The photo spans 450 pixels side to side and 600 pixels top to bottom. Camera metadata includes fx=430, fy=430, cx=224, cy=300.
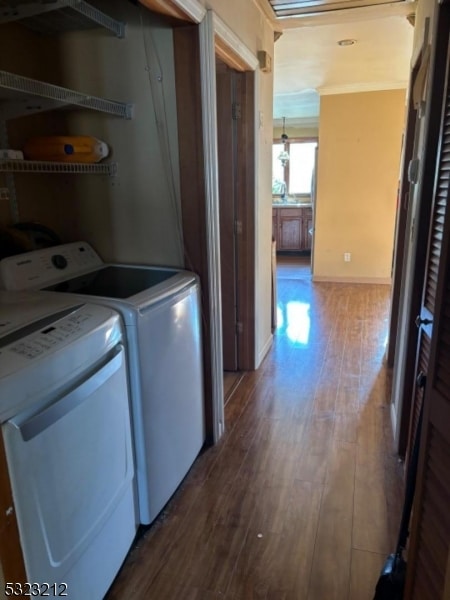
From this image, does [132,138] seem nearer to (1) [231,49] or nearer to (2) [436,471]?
(1) [231,49]

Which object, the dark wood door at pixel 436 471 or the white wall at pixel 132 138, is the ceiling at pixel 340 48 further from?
the dark wood door at pixel 436 471

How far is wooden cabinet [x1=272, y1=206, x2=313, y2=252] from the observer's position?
7473mm

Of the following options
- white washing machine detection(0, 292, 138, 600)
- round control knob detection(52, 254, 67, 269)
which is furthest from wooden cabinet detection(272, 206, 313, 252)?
white washing machine detection(0, 292, 138, 600)

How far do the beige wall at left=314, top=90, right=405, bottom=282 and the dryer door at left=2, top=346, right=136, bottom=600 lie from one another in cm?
462

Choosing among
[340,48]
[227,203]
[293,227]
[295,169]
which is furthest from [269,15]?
[295,169]

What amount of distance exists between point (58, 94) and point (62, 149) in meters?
0.24

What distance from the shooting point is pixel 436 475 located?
98cm

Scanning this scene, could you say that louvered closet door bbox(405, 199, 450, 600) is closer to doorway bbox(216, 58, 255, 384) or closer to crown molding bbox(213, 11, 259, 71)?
crown molding bbox(213, 11, 259, 71)

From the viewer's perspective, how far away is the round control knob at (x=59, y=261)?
73.7 inches

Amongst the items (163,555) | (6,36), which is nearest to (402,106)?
(6,36)

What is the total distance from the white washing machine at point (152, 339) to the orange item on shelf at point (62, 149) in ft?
1.27

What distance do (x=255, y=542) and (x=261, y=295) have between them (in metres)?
1.87

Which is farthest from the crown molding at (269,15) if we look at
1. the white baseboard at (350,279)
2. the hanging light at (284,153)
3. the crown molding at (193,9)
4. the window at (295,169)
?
the window at (295,169)

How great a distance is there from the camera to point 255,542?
1668mm
